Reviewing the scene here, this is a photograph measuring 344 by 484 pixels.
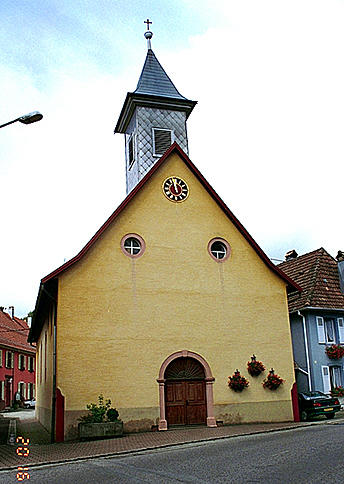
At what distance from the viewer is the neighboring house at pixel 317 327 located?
90.3ft

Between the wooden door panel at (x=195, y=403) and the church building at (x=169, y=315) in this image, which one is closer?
the church building at (x=169, y=315)

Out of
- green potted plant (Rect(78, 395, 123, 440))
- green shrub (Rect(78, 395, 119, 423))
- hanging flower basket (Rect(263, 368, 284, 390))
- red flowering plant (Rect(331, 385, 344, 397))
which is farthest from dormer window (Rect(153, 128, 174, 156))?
red flowering plant (Rect(331, 385, 344, 397))

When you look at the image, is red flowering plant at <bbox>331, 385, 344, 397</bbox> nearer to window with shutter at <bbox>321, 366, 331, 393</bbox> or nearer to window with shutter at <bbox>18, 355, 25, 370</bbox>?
window with shutter at <bbox>321, 366, 331, 393</bbox>

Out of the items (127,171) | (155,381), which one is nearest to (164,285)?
(155,381)

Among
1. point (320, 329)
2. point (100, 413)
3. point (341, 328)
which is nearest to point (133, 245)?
point (100, 413)

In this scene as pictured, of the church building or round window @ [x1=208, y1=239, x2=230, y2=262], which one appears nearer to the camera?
the church building

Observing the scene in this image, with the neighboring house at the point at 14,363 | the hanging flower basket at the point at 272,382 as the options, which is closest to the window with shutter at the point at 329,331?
the hanging flower basket at the point at 272,382

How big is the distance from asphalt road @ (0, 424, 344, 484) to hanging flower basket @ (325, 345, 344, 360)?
12301 millimetres

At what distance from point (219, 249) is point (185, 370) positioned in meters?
5.07

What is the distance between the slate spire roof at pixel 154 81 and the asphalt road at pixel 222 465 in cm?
1744

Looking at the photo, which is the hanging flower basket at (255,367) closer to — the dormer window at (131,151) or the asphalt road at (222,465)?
the asphalt road at (222,465)

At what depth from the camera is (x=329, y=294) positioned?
29.1 m

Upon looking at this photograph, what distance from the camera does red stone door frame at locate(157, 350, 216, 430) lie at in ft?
67.3

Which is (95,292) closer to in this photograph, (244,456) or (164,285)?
(164,285)
